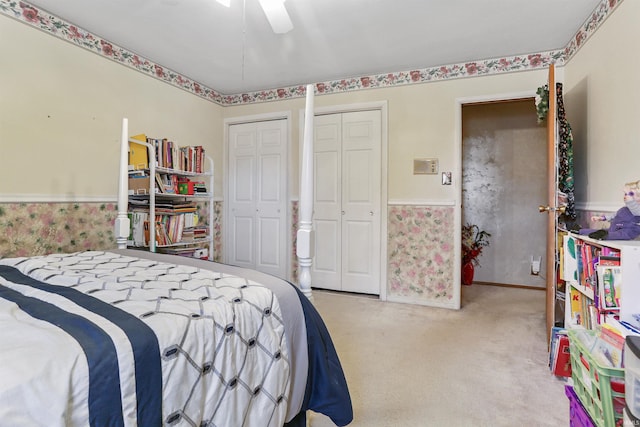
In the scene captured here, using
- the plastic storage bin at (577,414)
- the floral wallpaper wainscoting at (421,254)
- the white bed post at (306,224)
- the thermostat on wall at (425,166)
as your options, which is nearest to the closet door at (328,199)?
the floral wallpaper wainscoting at (421,254)

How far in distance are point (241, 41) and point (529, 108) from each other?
3.45 metres

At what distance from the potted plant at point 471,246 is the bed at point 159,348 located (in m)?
3.37

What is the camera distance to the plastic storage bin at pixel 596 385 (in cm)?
90

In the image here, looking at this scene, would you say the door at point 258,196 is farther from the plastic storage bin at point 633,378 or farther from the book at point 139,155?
the plastic storage bin at point 633,378

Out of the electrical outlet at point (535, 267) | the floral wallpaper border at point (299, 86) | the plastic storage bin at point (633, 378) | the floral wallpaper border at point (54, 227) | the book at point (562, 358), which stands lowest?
the book at point (562, 358)

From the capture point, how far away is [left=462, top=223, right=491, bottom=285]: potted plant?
427cm

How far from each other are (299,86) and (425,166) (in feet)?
5.48

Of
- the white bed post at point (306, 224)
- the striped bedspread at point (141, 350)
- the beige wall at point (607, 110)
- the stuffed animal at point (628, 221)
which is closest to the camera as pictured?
the striped bedspread at point (141, 350)

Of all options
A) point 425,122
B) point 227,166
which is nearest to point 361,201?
point 425,122

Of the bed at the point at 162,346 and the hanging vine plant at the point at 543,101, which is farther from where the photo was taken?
the hanging vine plant at the point at 543,101

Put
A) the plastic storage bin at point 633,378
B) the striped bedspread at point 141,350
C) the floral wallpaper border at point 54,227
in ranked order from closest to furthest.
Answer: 1. the striped bedspread at point 141,350
2. the plastic storage bin at point 633,378
3. the floral wallpaper border at point 54,227

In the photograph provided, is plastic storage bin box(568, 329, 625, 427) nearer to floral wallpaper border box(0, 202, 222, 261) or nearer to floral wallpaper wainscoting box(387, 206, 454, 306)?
floral wallpaper wainscoting box(387, 206, 454, 306)

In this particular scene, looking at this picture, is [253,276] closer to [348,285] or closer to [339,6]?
[339,6]

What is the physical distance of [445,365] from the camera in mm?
2129
